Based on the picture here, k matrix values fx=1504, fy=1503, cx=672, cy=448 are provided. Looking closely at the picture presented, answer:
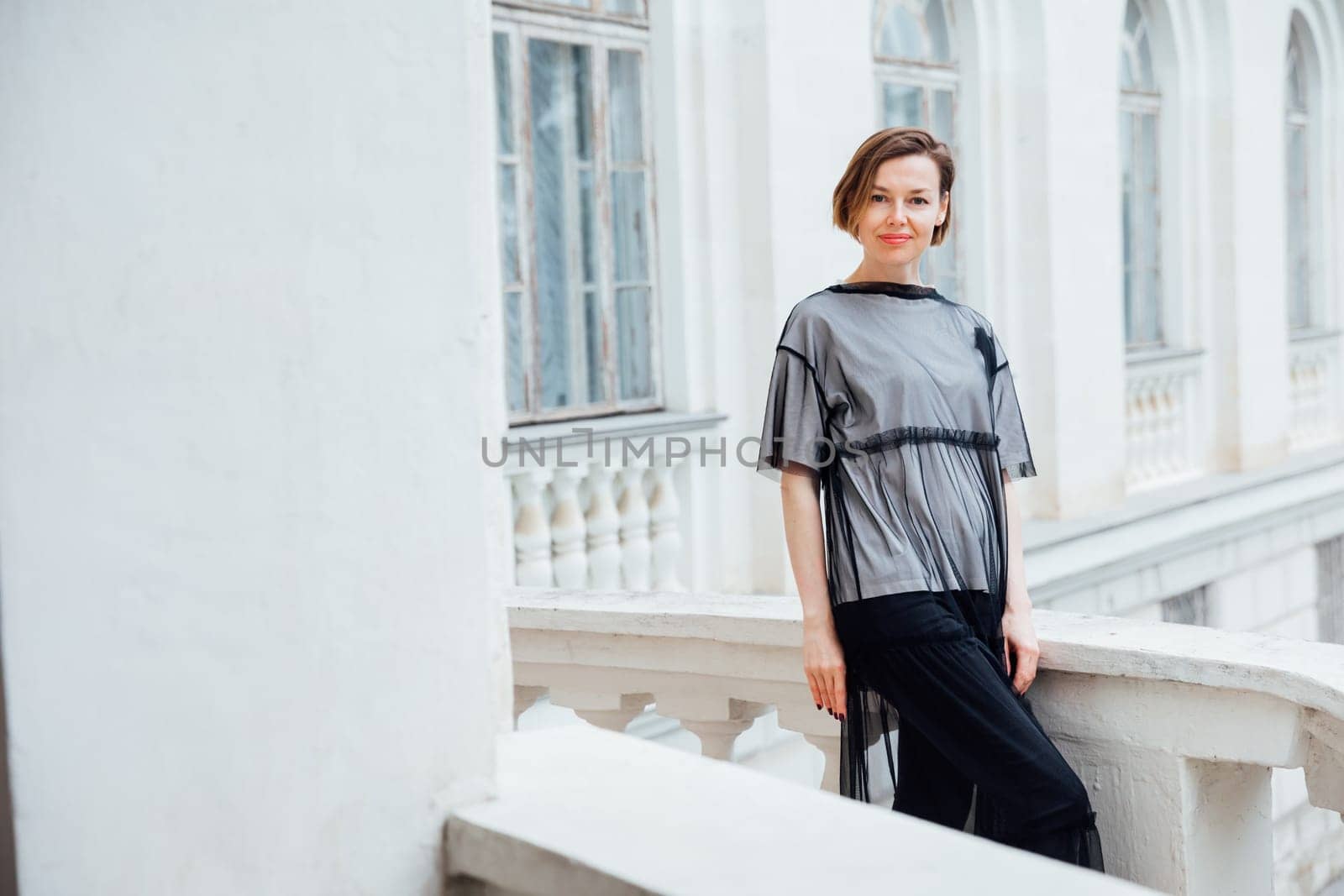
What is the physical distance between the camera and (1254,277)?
10.0 meters

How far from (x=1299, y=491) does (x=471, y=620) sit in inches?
374

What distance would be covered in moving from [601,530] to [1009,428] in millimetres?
3106

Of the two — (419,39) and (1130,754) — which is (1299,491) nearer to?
(1130,754)

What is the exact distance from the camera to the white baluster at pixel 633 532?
5.63m

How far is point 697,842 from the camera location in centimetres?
140

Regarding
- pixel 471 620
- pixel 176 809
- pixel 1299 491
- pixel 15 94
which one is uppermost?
pixel 15 94

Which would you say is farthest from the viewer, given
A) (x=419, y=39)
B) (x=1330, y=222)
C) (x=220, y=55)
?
(x=1330, y=222)

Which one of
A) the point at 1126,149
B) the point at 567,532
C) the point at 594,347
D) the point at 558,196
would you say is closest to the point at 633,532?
the point at 567,532

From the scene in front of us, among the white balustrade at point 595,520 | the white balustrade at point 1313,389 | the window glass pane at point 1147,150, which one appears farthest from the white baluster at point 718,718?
the white balustrade at point 1313,389

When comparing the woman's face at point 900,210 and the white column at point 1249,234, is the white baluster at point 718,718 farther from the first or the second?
the white column at point 1249,234

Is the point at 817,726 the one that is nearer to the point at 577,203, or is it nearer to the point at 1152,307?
the point at 577,203

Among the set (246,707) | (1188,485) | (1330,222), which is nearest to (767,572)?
(1188,485)

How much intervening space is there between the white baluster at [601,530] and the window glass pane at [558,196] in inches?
16.1

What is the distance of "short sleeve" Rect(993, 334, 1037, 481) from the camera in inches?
97.5
